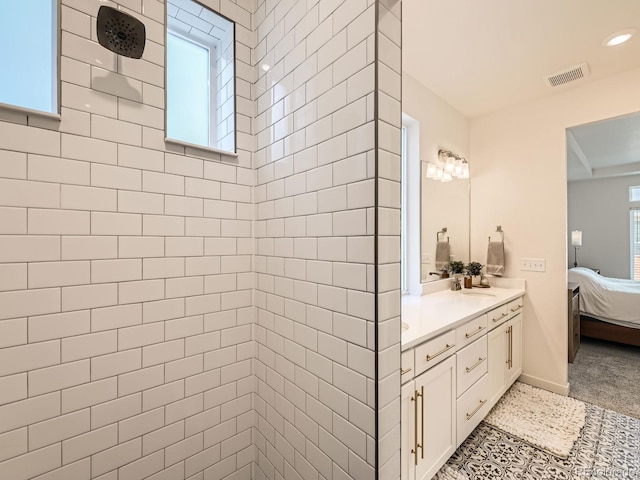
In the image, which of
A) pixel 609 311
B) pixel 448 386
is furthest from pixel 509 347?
pixel 609 311

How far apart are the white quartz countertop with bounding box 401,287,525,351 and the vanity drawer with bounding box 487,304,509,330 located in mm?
53

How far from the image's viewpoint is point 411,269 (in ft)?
8.18

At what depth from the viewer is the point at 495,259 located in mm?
2830

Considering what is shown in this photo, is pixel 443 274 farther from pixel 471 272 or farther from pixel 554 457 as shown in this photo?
pixel 554 457

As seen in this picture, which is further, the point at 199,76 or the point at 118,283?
the point at 199,76

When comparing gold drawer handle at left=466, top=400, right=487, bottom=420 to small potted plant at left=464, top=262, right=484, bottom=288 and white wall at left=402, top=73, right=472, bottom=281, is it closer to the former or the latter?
white wall at left=402, top=73, right=472, bottom=281

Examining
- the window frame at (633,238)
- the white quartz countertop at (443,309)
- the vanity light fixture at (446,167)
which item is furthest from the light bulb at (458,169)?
the window frame at (633,238)

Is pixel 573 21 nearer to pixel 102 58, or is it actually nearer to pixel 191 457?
pixel 102 58

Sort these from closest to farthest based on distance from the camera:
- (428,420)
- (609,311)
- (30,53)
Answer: (30,53), (428,420), (609,311)

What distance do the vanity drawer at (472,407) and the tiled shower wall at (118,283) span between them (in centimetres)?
125

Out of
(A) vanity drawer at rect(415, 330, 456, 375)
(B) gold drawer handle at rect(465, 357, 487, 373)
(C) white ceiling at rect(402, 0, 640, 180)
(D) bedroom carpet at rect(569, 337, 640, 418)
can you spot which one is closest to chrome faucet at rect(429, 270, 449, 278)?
(B) gold drawer handle at rect(465, 357, 487, 373)

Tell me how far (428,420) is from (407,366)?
41 centimetres

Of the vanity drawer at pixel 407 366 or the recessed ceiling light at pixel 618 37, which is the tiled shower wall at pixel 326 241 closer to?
the vanity drawer at pixel 407 366

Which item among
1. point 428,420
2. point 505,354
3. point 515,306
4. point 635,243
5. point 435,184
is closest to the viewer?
point 428,420
